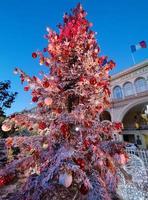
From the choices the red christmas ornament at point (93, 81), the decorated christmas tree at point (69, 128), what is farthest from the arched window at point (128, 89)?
the red christmas ornament at point (93, 81)

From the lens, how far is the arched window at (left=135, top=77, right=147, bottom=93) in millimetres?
18244

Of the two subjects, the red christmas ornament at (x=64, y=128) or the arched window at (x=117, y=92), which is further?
the arched window at (x=117, y=92)

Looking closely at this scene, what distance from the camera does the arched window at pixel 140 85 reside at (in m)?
18.2

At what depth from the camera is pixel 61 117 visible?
2.24 meters

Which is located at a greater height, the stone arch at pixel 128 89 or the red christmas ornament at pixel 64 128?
the stone arch at pixel 128 89

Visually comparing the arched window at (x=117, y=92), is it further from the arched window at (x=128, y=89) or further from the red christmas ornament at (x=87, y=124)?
the red christmas ornament at (x=87, y=124)

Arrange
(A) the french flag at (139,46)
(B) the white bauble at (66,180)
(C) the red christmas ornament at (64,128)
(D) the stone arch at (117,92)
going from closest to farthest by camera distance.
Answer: (B) the white bauble at (66,180), (C) the red christmas ornament at (64,128), (A) the french flag at (139,46), (D) the stone arch at (117,92)

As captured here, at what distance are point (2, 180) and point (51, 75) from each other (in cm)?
193

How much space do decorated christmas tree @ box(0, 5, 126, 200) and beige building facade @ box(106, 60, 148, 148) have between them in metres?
16.8

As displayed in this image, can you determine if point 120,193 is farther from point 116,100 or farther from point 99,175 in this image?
point 116,100

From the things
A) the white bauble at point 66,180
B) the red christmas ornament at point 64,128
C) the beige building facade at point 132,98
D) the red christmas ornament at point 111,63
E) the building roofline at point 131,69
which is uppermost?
the building roofline at point 131,69

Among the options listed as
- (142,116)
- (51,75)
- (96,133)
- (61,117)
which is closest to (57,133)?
(61,117)

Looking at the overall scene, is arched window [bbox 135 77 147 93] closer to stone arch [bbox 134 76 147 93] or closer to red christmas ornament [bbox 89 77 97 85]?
stone arch [bbox 134 76 147 93]

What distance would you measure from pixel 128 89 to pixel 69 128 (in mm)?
18909
